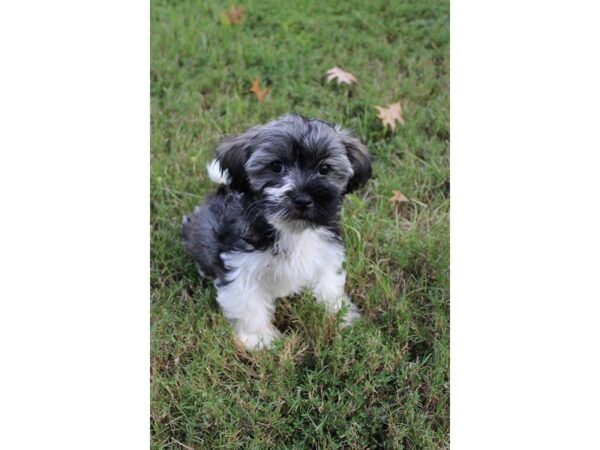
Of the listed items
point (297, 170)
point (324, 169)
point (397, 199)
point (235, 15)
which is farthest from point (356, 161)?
point (235, 15)

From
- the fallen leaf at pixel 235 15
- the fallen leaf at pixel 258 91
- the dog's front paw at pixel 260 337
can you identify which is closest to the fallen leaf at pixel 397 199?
the dog's front paw at pixel 260 337

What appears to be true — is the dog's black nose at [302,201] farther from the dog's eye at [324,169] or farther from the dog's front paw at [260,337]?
the dog's front paw at [260,337]

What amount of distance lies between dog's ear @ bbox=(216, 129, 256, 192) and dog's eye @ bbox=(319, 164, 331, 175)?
402mm

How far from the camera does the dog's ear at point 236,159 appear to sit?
3.55 metres

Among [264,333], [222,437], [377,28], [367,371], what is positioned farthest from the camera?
[377,28]

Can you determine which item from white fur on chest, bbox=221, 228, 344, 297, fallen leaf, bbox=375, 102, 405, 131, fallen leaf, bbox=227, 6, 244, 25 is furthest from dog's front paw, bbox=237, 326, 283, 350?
fallen leaf, bbox=227, 6, 244, 25

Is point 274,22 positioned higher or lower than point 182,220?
higher

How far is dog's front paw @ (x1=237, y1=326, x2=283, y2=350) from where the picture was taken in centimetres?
372

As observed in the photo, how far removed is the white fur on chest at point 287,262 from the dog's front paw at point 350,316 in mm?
272

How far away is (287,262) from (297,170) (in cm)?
63

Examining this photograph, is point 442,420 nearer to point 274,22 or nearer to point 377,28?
point 377,28

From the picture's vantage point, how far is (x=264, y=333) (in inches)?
151
